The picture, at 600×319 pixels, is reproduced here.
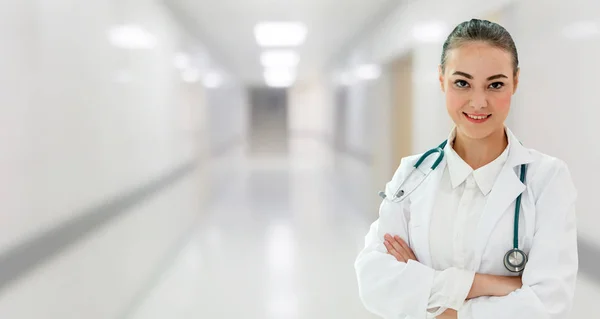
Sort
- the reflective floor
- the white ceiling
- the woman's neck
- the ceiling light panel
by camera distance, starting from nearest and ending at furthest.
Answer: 1. the woman's neck
2. the reflective floor
3. the white ceiling
4. the ceiling light panel

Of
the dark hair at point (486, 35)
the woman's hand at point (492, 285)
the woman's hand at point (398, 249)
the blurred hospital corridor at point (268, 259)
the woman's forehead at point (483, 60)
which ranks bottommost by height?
the blurred hospital corridor at point (268, 259)

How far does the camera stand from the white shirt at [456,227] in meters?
1.56

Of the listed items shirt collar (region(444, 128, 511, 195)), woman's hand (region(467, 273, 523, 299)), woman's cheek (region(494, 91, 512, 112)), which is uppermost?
woman's cheek (region(494, 91, 512, 112))

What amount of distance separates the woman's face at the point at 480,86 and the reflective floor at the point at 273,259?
150 centimetres

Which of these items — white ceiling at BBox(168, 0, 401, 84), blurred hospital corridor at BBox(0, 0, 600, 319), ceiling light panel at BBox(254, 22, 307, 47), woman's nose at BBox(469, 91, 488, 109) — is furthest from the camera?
ceiling light panel at BBox(254, 22, 307, 47)

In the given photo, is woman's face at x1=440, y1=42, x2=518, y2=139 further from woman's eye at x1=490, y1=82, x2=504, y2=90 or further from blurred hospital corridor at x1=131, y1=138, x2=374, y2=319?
blurred hospital corridor at x1=131, y1=138, x2=374, y2=319

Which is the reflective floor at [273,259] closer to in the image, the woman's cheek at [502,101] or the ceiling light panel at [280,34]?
the woman's cheek at [502,101]

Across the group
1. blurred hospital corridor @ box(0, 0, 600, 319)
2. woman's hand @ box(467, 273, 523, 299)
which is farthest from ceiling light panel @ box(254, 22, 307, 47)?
woman's hand @ box(467, 273, 523, 299)

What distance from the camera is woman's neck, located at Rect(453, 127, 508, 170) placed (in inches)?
62.9

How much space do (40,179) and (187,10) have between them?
16.9ft

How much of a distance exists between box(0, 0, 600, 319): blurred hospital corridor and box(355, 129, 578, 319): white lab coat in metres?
1.13

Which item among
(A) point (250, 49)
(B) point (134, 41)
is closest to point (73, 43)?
(B) point (134, 41)

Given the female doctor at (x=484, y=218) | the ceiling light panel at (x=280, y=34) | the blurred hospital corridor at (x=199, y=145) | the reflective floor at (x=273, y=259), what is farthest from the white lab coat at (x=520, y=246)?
the ceiling light panel at (x=280, y=34)

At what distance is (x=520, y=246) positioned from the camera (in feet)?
5.04
